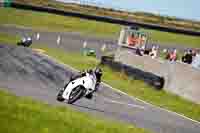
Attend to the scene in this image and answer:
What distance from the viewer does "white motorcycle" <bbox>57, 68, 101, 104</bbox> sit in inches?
601

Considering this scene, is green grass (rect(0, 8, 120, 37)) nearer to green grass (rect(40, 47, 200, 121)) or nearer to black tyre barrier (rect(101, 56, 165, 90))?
black tyre barrier (rect(101, 56, 165, 90))

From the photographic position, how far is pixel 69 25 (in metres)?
52.8

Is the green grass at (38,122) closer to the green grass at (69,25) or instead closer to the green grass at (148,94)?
the green grass at (148,94)

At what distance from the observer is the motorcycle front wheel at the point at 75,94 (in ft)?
50.5

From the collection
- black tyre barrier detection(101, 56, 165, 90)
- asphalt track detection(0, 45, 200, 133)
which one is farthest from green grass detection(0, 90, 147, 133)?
black tyre barrier detection(101, 56, 165, 90)

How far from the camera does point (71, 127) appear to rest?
864cm

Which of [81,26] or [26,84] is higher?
[26,84]

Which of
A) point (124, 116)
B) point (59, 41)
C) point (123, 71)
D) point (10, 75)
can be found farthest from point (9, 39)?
point (124, 116)

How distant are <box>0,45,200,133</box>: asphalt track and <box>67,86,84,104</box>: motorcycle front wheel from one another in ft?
0.65

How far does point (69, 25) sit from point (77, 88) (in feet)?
124

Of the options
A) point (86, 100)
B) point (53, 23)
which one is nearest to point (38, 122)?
point (86, 100)

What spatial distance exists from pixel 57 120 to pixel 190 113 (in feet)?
36.2

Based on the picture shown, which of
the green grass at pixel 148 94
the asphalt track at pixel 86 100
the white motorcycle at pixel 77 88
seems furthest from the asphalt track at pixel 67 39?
the white motorcycle at pixel 77 88

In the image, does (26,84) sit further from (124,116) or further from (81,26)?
(81,26)
